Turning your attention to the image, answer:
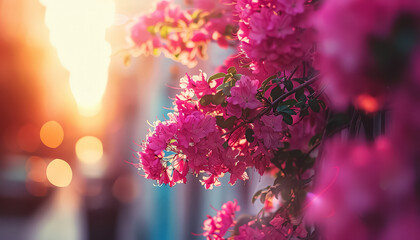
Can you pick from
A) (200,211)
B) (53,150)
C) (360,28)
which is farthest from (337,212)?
(53,150)

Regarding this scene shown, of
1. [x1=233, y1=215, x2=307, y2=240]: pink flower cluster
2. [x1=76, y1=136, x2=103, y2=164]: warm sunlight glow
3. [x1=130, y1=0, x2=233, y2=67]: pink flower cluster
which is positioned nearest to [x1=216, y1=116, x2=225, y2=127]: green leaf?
[x1=233, y1=215, x2=307, y2=240]: pink flower cluster

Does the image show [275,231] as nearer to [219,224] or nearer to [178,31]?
[219,224]

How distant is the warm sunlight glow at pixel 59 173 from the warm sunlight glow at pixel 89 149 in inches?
15.6

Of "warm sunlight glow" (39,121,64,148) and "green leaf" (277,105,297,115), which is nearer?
"green leaf" (277,105,297,115)

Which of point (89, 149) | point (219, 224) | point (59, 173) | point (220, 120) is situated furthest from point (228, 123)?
point (89, 149)

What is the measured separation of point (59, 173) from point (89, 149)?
0.84m

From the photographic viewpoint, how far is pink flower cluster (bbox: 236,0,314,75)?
77 centimetres

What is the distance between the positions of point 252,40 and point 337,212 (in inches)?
18.2

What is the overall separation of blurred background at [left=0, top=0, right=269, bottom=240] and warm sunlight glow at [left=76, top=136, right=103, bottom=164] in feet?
0.11

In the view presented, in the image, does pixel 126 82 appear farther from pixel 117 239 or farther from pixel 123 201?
pixel 117 239

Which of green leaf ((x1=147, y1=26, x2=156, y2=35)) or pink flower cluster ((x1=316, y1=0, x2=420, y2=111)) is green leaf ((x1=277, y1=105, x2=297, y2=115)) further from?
green leaf ((x1=147, y1=26, x2=156, y2=35))

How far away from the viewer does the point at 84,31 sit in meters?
3.55

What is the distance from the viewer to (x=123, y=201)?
6.59 meters

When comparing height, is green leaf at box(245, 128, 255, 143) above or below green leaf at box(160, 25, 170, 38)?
below
